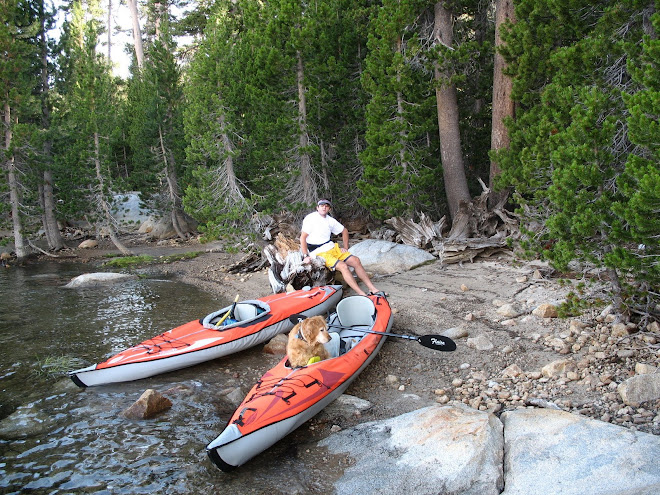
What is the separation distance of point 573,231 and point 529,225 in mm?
3991

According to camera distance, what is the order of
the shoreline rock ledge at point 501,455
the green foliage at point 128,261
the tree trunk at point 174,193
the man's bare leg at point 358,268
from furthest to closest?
the tree trunk at point 174,193 → the green foliage at point 128,261 → the man's bare leg at point 358,268 → the shoreline rock ledge at point 501,455

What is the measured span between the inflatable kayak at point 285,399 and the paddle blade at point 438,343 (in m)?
0.65

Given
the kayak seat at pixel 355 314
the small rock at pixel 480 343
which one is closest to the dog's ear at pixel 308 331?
the kayak seat at pixel 355 314

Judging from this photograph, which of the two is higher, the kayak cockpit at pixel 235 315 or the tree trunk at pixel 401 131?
the tree trunk at pixel 401 131

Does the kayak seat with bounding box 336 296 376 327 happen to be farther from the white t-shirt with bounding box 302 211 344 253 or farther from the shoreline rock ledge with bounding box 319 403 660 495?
the shoreline rock ledge with bounding box 319 403 660 495

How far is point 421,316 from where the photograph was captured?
851 cm

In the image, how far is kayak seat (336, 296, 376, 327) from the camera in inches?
303

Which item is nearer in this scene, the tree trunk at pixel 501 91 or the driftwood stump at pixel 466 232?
the tree trunk at pixel 501 91

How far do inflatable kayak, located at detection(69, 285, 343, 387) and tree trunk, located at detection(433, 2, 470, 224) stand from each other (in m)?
5.40

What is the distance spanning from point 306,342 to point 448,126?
8276mm

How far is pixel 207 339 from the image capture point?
23.1 feet

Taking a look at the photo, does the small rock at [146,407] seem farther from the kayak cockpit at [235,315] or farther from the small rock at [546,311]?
the small rock at [546,311]

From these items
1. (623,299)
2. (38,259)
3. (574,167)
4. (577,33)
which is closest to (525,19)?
(577,33)

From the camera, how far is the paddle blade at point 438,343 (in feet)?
21.1
